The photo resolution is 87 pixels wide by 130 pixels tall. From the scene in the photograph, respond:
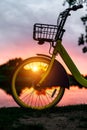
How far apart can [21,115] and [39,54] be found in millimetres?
1123

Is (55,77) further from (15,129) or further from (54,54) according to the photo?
(15,129)

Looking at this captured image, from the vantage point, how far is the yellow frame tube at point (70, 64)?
1053 cm

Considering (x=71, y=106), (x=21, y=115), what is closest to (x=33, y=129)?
(x=21, y=115)

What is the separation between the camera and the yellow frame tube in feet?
34.6

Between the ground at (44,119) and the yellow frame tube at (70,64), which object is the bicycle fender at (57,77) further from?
the ground at (44,119)

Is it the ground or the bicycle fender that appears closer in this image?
the ground

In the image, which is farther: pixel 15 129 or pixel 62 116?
pixel 62 116

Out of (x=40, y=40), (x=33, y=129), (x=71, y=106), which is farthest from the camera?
(x=71, y=106)

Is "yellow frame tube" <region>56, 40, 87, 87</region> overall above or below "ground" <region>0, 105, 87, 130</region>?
above

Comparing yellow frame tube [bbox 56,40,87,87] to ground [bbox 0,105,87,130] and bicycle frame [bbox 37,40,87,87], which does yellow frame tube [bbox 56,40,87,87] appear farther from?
ground [bbox 0,105,87,130]

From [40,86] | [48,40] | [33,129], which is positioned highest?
[48,40]

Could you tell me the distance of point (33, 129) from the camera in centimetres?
967

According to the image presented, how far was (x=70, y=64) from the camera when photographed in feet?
34.6

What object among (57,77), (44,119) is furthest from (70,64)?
(44,119)
